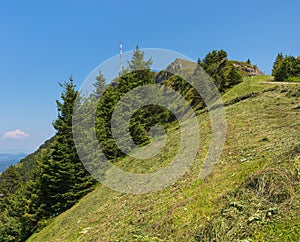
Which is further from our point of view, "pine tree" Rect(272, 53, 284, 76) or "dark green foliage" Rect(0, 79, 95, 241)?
"pine tree" Rect(272, 53, 284, 76)

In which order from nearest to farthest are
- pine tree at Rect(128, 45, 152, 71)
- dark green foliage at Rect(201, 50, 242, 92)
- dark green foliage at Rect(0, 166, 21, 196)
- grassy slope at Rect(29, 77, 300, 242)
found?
grassy slope at Rect(29, 77, 300, 242) < pine tree at Rect(128, 45, 152, 71) < dark green foliage at Rect(201, 50, 242, 92) < dark green foliage at Rect(0, 166, 21, 196)

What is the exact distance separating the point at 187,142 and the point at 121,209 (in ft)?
26.1

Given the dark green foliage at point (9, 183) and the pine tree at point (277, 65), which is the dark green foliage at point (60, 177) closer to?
the pine tree at point (277, 65)

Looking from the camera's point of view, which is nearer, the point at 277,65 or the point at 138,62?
the point at 138,62

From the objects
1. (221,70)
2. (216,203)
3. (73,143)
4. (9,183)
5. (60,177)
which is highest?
(221,70)

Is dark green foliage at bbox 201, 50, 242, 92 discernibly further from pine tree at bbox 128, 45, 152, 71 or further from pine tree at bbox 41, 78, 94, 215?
pine tree at bbox 41, 78, 94, 215

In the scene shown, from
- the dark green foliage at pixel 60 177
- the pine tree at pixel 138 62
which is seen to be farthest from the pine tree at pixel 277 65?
the dark green foliage at pixel 60 177

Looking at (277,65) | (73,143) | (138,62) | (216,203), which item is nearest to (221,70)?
(277,65)

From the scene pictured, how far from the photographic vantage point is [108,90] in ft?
110

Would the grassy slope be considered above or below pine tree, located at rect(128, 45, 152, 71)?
below

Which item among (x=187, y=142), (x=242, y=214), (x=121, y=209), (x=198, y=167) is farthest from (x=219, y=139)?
(x=242, y=214)

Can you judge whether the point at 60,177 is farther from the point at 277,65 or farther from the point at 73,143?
the point at 277,65

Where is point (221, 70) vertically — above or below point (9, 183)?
above

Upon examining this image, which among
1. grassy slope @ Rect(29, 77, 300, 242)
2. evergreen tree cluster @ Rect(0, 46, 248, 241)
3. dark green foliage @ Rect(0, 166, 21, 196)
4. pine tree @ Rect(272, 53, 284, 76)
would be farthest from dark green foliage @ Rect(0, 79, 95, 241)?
dark green foliage @ Rect(0, 166, 21, 196)
